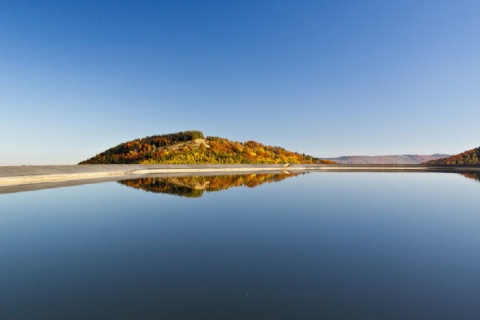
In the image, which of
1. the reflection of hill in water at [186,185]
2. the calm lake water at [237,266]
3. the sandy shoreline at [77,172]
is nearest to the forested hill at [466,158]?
the sandy shoreline at [77,172]

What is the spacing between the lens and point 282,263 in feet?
28.5

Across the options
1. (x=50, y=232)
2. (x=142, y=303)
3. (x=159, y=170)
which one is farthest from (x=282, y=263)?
(x=159, y=170)

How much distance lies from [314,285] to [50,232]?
1116cm

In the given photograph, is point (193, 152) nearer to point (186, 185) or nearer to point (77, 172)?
point (77, 172)

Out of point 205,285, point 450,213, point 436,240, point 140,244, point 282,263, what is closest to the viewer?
point 205,285

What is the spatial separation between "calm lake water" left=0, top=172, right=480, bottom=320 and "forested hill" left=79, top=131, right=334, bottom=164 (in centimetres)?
9949

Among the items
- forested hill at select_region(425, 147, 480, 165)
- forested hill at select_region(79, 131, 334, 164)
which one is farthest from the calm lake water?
forested hill at select_region(425, 147, 480, 165)

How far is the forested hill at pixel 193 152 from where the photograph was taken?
11866cm

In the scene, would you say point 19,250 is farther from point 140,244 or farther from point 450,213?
point 450,213

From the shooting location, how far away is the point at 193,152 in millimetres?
123312

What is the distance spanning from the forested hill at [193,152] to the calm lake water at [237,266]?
9949 centimetres

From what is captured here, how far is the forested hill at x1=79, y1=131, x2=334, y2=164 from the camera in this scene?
→ 118662 millimetres

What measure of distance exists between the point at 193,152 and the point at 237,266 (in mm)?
116710

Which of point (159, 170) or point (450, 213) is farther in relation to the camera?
point (159, 170)
